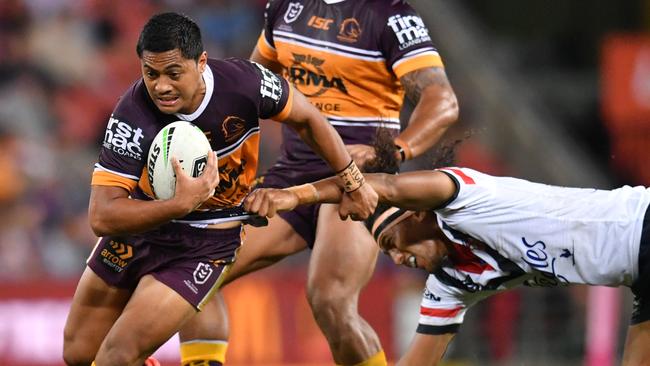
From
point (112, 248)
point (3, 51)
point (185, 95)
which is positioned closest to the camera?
point (185, 95)

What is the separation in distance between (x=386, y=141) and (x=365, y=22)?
94 cm

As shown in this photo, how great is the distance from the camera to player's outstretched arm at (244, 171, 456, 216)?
5934 millimetres

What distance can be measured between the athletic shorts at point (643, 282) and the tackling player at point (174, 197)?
4.16 ft

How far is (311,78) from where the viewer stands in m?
7.29

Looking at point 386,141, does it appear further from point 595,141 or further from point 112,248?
point 595,141

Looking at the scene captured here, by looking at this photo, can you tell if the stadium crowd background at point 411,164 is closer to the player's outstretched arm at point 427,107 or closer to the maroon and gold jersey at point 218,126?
the player's outstretched arm at point 427,107

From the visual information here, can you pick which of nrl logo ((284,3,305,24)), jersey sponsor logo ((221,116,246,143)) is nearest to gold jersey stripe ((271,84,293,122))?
jersey sponsor logo ((221,116,246,143))

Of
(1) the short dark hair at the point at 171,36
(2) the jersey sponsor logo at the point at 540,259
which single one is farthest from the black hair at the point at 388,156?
(1) the short dark hair at the point at 171,36

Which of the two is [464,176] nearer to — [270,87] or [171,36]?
[270,87]

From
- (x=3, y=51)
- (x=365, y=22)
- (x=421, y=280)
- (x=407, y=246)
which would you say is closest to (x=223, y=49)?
(x=3, y=51)

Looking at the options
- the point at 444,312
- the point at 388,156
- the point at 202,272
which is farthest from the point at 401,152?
the point at 202,272

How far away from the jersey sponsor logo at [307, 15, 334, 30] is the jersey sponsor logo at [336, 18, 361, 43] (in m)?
0.08

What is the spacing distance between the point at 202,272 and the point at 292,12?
1.83m

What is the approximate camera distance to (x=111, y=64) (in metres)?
13.5
